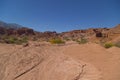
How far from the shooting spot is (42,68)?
8.49m

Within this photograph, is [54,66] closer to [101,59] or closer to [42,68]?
[42,68]

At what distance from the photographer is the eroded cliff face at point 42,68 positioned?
25.3ft

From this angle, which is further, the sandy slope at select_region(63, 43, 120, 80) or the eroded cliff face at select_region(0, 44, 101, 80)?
the eroded cliff face at select_region(0, 44, 101, 80)

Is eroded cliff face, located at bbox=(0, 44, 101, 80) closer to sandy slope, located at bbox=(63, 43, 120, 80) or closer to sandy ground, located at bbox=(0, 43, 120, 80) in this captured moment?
sandy ground, located at bbox=(0, 43, 120, 80)

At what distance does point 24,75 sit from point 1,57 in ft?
8.19

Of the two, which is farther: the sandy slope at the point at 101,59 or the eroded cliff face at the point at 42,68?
the eroded cliff face at the point at 42,68

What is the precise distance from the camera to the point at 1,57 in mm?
10055

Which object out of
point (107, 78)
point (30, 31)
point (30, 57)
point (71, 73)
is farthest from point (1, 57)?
point (30, 31)

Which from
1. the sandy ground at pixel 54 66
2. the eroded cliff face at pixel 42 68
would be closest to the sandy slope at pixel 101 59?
the sandy ground at pixel 54 66

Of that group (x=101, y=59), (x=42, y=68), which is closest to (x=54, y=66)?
(x=42, y=68)

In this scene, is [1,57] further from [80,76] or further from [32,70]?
[80,76]

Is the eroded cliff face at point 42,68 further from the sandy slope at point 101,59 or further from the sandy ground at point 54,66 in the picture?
the sandy slope at point 101,59

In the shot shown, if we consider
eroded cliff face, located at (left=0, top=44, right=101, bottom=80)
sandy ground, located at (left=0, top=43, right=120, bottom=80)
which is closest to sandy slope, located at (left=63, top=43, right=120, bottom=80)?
sandy ground, located at (left=0, top=43, right=120, bottom=80)

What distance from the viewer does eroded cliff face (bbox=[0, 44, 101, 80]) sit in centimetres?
770
